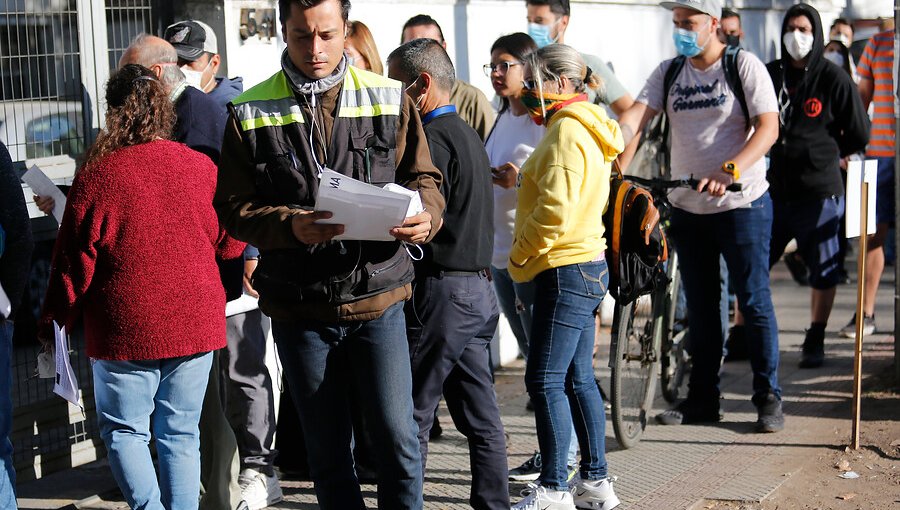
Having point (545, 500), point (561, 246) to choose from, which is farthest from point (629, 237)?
point (545, 500)

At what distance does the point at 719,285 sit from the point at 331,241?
3257 mm

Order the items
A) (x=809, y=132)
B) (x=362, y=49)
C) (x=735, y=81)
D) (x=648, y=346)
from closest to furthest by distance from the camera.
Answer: (x=362, y=49), (x=735, y=81), (x=648, y=346), (x=809, y=132)

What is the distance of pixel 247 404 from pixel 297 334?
1571 millimetres

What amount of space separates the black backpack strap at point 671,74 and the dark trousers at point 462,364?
2059 millimetres

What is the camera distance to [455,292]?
4352mm

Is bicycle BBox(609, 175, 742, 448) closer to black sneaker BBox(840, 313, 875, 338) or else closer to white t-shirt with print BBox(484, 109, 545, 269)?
white t-shirt with print BBox(484, 109, 545, 269)

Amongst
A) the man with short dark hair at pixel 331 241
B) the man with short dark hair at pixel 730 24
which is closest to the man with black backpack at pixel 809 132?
the man with short dark hair at pixel 730 24

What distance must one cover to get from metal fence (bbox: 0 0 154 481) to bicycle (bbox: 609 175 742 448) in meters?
2.46

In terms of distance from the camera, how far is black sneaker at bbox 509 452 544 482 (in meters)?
5.39

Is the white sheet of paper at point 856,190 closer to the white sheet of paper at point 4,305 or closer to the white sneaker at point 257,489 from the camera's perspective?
the white sneaker at point 257,489

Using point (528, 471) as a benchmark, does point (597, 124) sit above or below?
above

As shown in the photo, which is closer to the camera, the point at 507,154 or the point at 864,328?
the point at 507,154

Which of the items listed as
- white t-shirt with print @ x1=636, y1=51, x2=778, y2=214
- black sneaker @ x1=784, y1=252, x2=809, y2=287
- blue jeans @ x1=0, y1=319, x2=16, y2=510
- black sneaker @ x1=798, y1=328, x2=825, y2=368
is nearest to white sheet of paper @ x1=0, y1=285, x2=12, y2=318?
blue jeans @ x1=0, y1=319, x2=16, y2=510

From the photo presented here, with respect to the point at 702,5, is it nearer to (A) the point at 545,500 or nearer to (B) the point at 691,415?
(B) the point at 691,415
